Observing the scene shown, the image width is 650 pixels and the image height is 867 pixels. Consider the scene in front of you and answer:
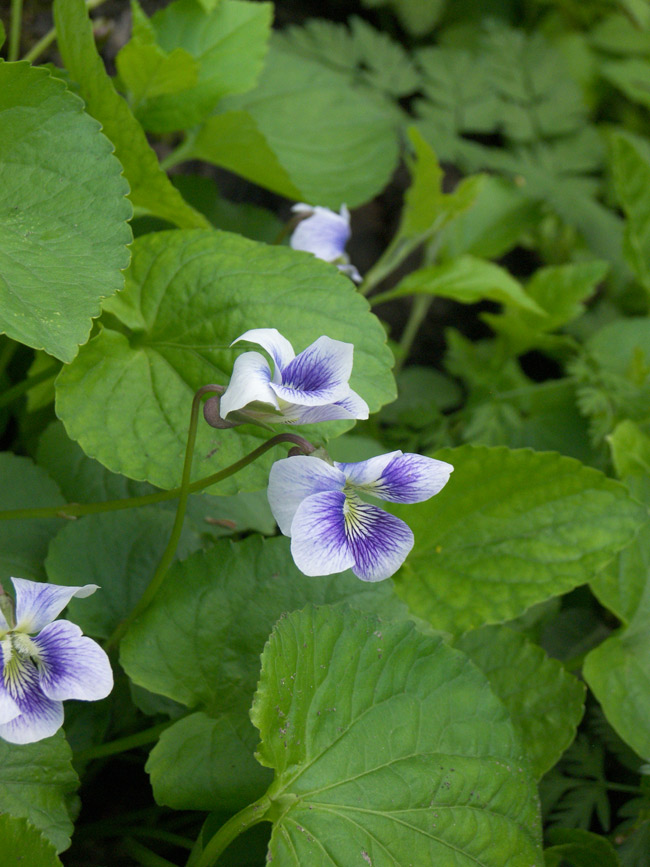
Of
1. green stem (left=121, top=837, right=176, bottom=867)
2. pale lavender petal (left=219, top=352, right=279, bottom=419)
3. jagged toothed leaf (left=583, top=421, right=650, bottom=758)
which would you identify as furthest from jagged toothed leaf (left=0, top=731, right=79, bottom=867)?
jagged toothed leaf (left=583, top=421, right=650, bottom=758)

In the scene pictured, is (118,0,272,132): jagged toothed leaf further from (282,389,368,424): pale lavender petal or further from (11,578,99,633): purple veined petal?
(11,578,99,633): purple veined petal

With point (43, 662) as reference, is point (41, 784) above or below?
below

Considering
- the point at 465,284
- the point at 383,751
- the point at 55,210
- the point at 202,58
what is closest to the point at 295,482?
the point at 383,751

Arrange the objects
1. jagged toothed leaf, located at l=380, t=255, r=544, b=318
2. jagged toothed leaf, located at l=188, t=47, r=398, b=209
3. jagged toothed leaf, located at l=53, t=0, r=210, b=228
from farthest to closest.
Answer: jagged toothed leaf, located at l=188, t=47, r=398, b=209 < jagged toothed leaf, located at l=380, t=255, r=544, b=318 < jagged toothed leaf, located at l=53, t=0, r=210, b=228

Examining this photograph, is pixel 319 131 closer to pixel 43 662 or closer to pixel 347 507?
pixel 347 507

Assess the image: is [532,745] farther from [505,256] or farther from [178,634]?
[505,256]

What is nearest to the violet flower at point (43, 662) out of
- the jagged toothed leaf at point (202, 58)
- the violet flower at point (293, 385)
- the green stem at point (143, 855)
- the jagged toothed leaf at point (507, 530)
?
the violet flower at point (293, 385)

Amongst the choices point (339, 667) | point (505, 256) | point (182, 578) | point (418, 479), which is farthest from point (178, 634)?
point (505, 256)
